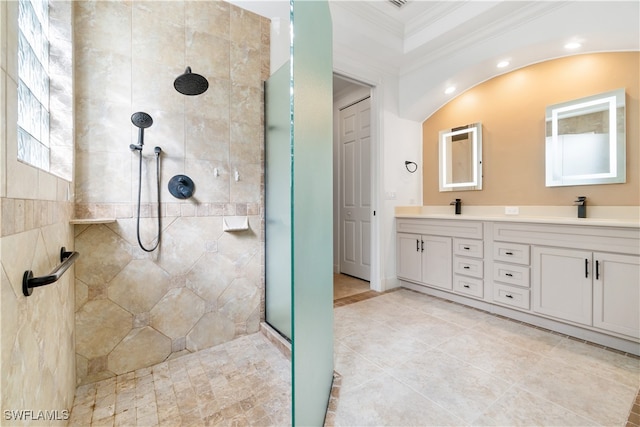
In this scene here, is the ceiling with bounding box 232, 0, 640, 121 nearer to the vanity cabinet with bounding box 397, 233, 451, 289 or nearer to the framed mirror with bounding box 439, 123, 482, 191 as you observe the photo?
the framed mirror with bounding box 439, 123, 482, 191

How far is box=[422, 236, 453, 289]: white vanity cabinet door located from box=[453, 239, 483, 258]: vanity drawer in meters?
0.08

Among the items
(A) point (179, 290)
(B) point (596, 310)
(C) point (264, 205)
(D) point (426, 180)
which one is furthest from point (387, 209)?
(A) point (179, 290)

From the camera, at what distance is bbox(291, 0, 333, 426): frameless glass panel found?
910 millimetres

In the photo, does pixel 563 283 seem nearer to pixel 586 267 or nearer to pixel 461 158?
pixel 586 267

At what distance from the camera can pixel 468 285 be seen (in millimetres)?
2729

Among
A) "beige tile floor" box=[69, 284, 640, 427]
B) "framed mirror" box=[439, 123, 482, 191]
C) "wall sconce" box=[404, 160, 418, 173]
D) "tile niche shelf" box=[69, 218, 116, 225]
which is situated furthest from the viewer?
"wall sconce" box=[404, 160, 418, 173]

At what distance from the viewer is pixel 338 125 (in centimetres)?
427

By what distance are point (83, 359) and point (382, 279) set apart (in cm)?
274

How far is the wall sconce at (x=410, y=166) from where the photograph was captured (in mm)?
3510

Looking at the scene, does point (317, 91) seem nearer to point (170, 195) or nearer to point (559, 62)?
point (170, 195)

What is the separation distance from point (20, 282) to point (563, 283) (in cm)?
310

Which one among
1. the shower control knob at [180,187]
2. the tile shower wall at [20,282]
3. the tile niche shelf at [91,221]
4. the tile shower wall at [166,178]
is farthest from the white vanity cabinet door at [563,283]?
the tile niche shelf at [91,221]

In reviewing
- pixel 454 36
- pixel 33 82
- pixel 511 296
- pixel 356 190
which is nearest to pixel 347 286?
pixel 356 190

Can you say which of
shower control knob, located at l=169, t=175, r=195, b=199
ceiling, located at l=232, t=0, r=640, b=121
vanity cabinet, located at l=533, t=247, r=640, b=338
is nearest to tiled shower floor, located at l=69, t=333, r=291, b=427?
shower control knob, located at l=169, t=175, r=195, b=199
